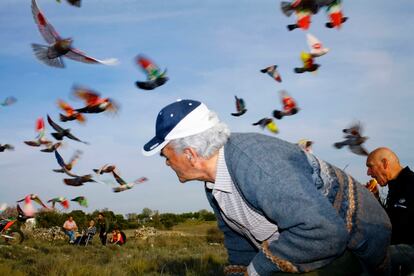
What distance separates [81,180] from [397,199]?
14.8 ft

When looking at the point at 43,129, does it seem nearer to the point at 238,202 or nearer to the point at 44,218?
the point at 238,202

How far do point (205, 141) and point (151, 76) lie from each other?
395cm

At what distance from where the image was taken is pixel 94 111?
780 cm

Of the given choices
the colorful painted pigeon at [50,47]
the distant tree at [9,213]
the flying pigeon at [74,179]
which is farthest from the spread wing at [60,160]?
the distant tree at [9,213]

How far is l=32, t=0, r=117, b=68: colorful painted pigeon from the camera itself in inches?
224

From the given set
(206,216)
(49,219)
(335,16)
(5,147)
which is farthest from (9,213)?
(206,216)

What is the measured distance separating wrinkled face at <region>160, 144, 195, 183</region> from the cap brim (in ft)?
0.12

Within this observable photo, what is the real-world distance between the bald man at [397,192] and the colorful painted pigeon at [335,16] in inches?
102

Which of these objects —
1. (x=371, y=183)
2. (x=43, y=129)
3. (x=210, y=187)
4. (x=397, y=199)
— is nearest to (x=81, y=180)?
(x=43, y=129)

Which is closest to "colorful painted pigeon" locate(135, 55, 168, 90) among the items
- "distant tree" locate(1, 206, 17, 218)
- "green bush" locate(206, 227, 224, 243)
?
"distant tree" locate(1, 206, 17, 218)

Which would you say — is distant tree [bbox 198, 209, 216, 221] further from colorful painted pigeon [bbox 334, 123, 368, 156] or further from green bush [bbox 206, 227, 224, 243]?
colorful painted pigeon [bbox 334, 123, 368, 156]

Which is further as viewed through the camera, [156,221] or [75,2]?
[156,221]

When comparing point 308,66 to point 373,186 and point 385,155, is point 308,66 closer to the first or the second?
Result: point 373,186

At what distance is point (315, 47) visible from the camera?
8.51 metres
